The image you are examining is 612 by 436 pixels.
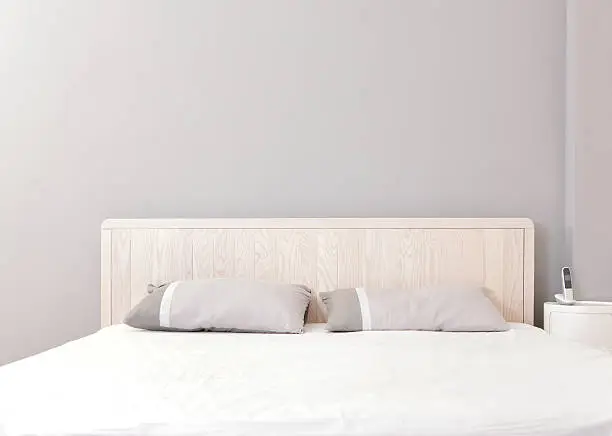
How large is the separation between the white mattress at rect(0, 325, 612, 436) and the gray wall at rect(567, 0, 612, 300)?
0.81 meters

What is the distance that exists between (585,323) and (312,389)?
1673 millimetres

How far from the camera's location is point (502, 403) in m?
1.82

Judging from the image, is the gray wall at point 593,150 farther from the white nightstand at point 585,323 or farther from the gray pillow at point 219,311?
the gray pillow at point 219,311

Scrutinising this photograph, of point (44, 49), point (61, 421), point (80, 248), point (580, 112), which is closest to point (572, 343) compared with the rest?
point (580, 112)

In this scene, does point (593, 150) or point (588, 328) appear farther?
point (593, 150)

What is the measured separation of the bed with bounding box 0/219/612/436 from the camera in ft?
5.67

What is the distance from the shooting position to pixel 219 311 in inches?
119

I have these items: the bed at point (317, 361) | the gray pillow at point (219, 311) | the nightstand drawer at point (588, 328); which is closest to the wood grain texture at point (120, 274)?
the bed at point (317, 361)

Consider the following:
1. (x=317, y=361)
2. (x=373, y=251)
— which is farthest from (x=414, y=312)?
(x=317, y=361)

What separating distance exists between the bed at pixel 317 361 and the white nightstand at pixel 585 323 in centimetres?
15

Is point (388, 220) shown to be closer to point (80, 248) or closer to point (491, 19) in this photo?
point (491, 19)

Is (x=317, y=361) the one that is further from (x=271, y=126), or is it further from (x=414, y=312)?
(x=271, y=126)

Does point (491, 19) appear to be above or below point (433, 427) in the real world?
above

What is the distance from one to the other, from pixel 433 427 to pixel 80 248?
2.32 meters
